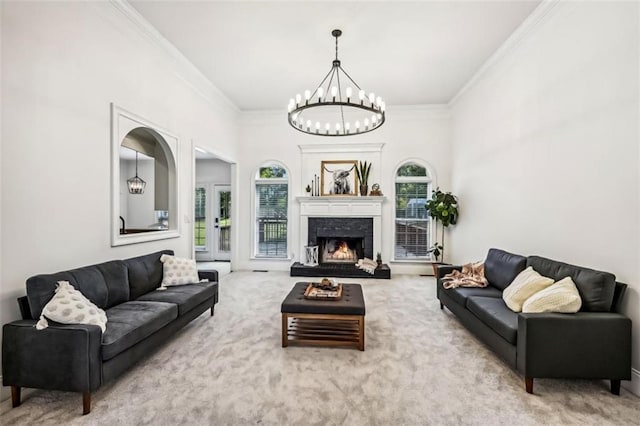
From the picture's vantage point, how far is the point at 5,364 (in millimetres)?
2113

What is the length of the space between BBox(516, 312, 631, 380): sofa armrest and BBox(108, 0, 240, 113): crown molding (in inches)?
191

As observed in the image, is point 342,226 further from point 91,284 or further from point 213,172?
point 91,284

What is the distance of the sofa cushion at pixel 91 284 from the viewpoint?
2.27 metres

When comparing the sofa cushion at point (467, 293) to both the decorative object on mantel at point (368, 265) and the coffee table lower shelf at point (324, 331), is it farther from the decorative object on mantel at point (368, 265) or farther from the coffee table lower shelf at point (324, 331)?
the decorative object on mantel at point (368, 265)

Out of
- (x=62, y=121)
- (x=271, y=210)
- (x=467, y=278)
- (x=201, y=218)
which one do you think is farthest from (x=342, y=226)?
(x=62, y=121)

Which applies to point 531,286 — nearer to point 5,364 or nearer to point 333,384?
point 333,384

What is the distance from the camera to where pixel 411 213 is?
267 inches

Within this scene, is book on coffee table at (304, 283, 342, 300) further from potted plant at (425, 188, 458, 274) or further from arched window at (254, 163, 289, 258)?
arched window at (254, 163, 289, 258)

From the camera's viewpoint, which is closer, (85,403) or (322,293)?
(85,403)

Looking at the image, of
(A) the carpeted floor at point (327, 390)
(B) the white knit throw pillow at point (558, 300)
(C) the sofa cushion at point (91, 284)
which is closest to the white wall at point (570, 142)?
(B) the white knit throw pillow at point (558, 300)

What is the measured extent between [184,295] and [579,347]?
3588 millimetres

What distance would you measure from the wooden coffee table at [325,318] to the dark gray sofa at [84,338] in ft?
A: 3.74

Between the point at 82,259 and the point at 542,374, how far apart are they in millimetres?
4098

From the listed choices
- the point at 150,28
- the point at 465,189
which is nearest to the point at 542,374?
the point at 465,189
